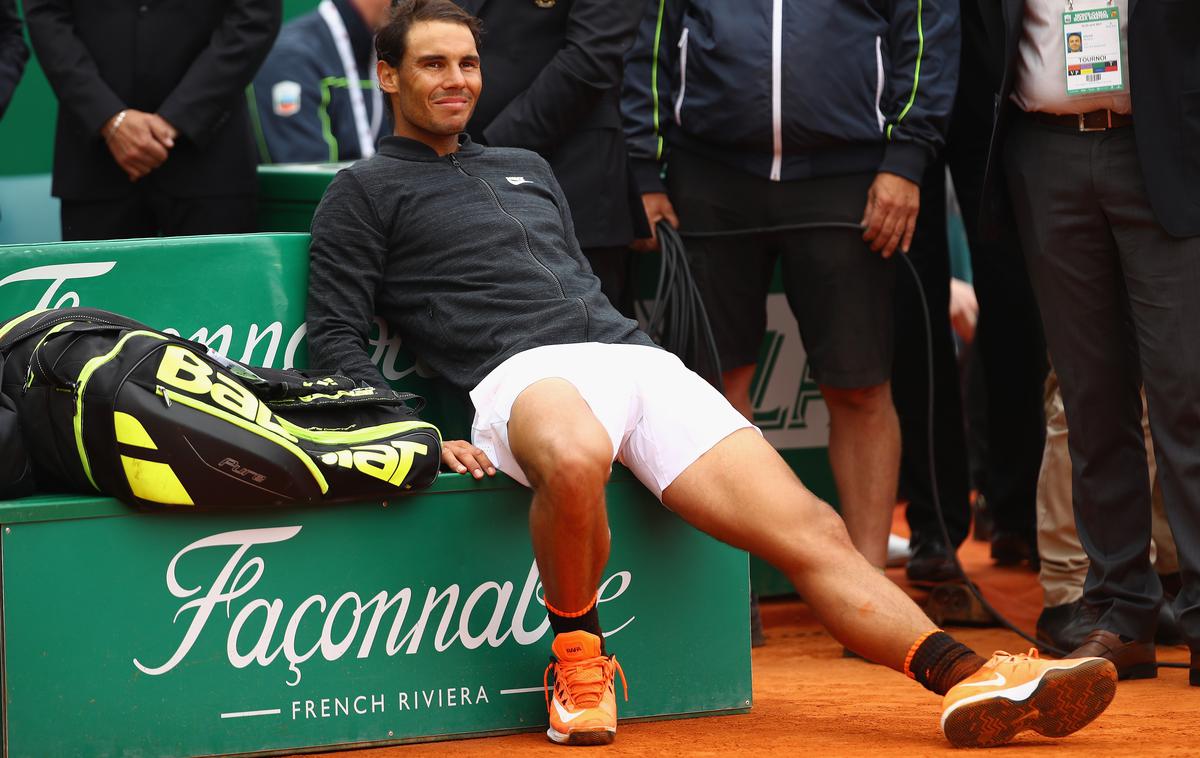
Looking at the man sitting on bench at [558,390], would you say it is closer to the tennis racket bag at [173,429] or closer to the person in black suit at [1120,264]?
the tennis racket bag at [173,429]

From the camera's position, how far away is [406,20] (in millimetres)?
4191

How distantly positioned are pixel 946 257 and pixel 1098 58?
1525mm

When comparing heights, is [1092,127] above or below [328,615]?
above

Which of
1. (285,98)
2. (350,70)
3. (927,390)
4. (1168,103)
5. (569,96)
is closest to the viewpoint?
(1168,103)

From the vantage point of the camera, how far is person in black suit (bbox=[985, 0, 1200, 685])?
12.9 ft

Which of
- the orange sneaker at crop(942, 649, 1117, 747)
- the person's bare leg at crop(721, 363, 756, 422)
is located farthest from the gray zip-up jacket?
the orange sneaker at crop(942, 649, 1117, 747)

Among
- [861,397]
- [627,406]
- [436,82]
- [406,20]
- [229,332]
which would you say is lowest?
[861,397]

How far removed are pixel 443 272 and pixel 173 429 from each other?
0.90 meters

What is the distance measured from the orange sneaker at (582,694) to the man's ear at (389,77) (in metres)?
1.47

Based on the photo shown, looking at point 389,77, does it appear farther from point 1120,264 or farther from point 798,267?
point 1120,264

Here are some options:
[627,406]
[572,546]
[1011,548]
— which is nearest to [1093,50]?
[627,406]

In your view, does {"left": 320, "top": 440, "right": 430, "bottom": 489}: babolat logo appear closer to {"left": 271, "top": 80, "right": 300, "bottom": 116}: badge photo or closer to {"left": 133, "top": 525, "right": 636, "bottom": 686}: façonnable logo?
{"left": 133, "top": 525, "right": 636, "bottom": 686}: façonnable logo

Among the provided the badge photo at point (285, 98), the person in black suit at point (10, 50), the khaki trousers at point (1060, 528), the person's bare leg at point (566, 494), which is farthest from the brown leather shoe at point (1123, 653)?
the badge photo at point (285, 98)

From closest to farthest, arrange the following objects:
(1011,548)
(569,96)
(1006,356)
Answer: (569,96)
(1006,356)
(1011,548)
